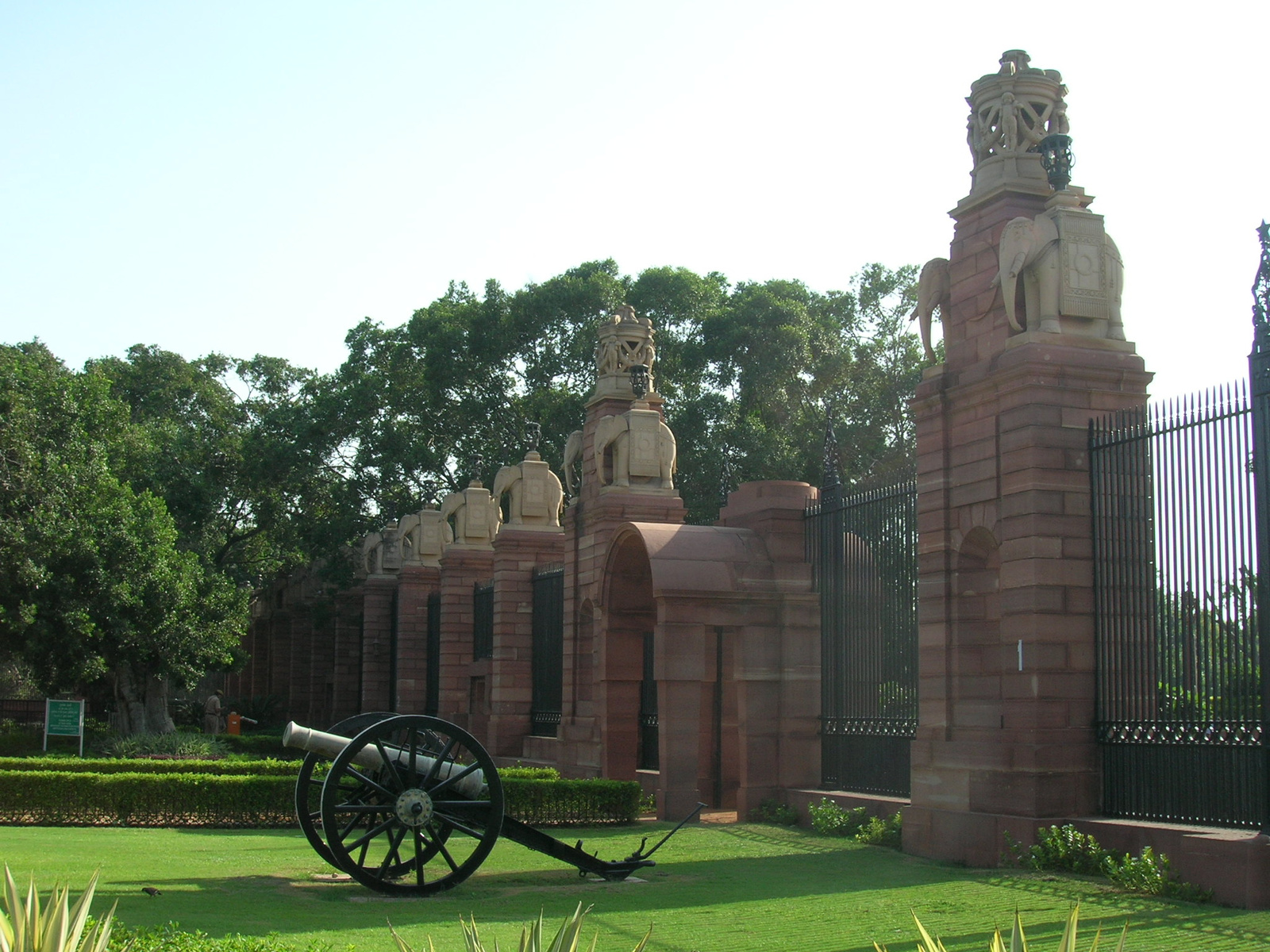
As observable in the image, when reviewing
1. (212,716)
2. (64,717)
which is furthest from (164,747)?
(212,716)

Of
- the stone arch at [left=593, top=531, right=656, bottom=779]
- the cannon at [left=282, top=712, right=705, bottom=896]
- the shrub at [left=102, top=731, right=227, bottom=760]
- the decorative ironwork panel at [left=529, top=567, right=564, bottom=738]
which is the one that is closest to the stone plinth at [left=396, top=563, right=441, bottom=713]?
the shrub at [left=102, top=731, right=227, bottom=760]

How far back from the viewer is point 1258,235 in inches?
387

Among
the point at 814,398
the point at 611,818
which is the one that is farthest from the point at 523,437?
the point at 611,818

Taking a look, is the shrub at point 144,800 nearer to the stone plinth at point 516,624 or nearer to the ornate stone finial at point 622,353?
the ornate stone finial at point 622,353

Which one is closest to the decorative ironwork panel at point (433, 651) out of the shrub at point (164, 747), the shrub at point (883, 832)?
the shrub at point (164, 747)

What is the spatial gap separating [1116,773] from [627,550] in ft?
26.6

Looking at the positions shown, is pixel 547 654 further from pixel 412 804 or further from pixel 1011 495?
pixel 412 804

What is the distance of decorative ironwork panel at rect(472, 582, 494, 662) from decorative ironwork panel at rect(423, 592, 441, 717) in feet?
5.12

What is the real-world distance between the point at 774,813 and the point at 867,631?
242cm

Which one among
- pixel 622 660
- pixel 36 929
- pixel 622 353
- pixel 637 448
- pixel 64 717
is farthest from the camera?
pixel 64 717

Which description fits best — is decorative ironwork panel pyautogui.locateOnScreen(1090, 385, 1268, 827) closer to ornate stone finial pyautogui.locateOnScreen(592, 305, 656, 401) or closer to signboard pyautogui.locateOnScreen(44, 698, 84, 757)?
ornate stone finial pyautogui.locateOnScreen(592, 305, 656, 401)

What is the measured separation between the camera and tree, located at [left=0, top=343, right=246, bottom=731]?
24578mm

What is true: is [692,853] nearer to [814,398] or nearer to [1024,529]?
[1024,529]

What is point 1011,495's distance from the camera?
1164 centimetres
